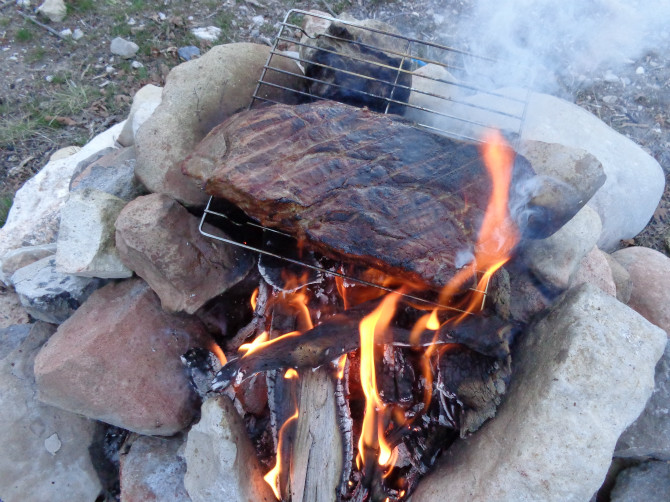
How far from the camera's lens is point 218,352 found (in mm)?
2609

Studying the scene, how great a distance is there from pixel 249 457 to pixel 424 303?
1.14 metres

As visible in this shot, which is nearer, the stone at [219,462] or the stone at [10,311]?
the stone at [219,462]

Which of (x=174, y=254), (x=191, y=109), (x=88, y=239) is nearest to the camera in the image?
(x=174, y=254)

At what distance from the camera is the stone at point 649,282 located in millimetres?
2840

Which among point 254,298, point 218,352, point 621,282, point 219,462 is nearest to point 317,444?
point 219,462

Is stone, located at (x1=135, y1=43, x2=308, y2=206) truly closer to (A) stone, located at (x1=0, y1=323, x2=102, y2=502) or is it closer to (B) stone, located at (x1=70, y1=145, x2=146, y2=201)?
(B) stone, located at (x1=70, y1=145, x2=146, y2=201)

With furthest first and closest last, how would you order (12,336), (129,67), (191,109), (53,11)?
1. (53,11)
2. (129,67)
3. (12,336)
4. (191,109)

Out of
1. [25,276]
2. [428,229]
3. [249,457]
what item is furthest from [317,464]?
[25,276]

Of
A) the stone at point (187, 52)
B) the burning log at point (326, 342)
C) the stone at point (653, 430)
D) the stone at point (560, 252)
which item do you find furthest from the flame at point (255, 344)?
the stone at point (187, 52)

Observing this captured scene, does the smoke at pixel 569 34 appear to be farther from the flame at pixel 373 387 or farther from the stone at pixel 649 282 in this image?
the flame at pixel 373 387

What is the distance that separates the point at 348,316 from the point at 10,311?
243 cm

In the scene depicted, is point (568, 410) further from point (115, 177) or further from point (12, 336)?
point (12, 336)

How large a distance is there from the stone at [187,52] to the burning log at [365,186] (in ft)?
9.05

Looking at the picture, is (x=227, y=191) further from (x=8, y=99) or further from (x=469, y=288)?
(x=8, y=99)
